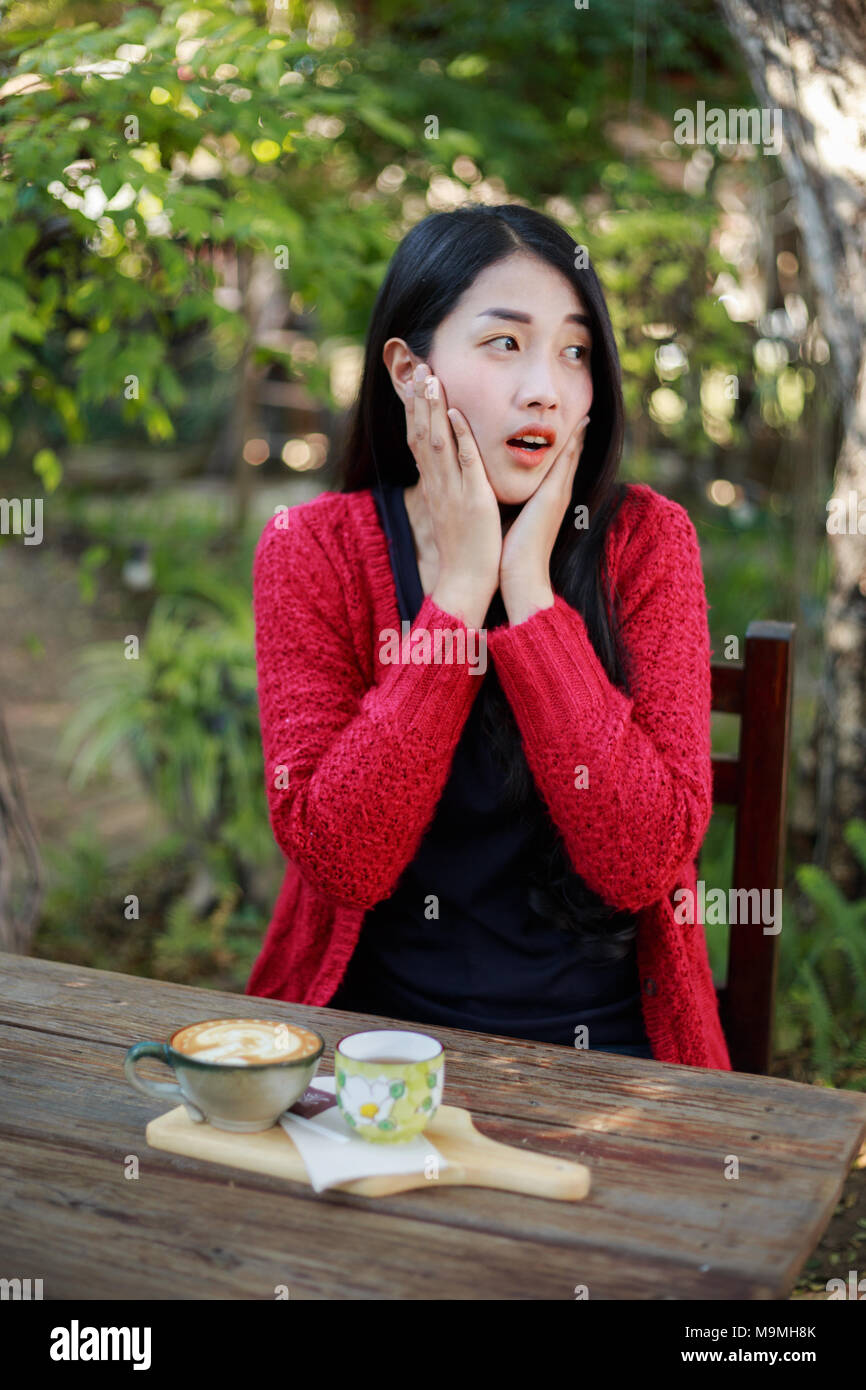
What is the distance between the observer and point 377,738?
1544 millimetres

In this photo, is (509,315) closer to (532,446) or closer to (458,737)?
(532,446)

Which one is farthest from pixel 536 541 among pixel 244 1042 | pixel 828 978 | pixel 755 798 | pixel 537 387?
pixel 828 978

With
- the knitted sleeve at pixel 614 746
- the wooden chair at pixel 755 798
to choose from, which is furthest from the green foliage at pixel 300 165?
the wooden chair at pixel 755 798

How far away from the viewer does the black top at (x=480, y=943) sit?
1.65m

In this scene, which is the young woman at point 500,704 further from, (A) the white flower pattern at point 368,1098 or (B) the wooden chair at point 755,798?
(A) the white flower pattern at point 368,1098

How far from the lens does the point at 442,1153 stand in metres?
1.08

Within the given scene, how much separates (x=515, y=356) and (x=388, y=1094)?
0.98 meters

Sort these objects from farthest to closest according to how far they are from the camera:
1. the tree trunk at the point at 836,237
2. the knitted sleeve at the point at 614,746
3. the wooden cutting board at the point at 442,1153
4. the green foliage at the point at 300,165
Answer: the tree trunk at the point at 836,237 → the green foliage at the point at 300,165 → the knitted sleeve at the point at 614,746 → the wooden cutting board at the point at 442,1153

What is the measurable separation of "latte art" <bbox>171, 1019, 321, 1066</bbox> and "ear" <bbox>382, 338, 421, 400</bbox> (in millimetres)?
946

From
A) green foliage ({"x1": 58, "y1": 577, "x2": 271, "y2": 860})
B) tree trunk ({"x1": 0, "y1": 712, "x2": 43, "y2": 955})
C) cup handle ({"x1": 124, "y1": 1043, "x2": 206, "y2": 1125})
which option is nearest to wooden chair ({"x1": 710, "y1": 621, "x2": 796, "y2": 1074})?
cup handle ({"x1": 124, "y1": 1043, "x2": 206, "y2": 1125})

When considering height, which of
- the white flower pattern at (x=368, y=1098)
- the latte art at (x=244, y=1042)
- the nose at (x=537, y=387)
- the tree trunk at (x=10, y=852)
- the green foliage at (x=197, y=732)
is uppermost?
the nose at (x=537, y=387)

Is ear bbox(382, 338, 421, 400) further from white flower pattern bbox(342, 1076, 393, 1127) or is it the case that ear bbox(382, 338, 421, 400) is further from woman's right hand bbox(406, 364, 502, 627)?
white flower pattern bbox(342, 1076, 393, 1127)

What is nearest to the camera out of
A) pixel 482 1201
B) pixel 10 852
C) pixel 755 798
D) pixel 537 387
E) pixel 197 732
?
pixel 482 1201
